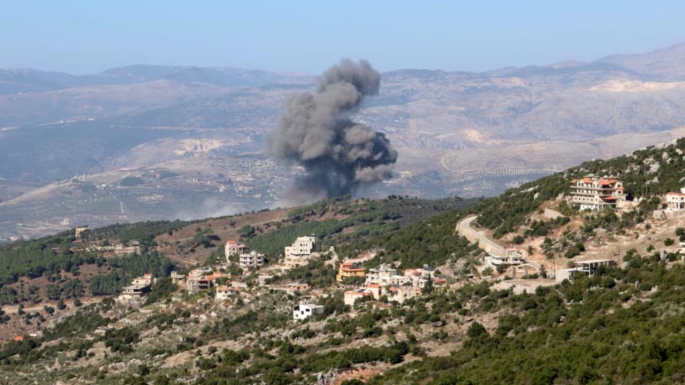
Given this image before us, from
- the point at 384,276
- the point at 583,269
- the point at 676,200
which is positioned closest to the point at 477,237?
the point at 384,276

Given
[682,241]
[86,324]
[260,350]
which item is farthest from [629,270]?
[86,324]

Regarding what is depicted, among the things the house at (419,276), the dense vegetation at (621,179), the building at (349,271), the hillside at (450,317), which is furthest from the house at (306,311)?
the dense vegetation at (621,179)

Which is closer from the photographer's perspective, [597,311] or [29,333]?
[597,311]

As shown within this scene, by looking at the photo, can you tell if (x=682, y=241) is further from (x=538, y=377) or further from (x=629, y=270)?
(x=538, y=377)

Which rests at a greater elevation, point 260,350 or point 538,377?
point 538,377

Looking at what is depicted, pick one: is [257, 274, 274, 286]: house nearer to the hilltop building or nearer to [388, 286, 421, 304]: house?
the hilltop building

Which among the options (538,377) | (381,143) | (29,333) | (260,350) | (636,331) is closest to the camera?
(538,377)
